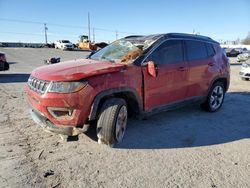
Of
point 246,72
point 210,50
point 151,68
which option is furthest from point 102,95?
point 246,72

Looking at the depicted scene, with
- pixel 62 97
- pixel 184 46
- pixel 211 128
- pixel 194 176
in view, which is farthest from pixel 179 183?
pixel 184 46

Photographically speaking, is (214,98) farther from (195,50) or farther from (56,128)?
(56,128)

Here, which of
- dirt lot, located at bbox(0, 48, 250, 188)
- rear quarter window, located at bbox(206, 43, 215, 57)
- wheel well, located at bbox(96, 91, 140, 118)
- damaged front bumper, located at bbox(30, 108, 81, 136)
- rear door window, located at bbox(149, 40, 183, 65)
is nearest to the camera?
dirt lot, located at bbox(0, 48, 250, 188)

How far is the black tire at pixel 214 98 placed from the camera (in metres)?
6.81

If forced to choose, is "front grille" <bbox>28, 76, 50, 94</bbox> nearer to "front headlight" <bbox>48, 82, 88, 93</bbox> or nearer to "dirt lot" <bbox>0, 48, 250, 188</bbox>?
"front headlight" <bbox>48, 82, 88, 93</bbox>

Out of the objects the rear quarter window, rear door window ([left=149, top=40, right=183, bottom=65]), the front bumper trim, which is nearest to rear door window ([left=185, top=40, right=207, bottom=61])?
the rear quarter window

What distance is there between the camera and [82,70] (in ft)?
14.0

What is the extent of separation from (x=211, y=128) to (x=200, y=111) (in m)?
1.34

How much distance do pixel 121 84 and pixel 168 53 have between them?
1.48 meters

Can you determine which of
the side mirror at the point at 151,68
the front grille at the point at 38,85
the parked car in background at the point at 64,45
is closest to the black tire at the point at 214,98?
the side mirror at the point at 151,68

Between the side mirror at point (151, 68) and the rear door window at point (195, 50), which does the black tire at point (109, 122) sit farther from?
the rear door window at point (195, 50)

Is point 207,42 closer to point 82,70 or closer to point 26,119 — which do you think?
point 82,70

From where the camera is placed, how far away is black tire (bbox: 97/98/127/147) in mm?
4234

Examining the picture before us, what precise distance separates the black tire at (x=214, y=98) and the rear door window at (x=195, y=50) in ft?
2.91
